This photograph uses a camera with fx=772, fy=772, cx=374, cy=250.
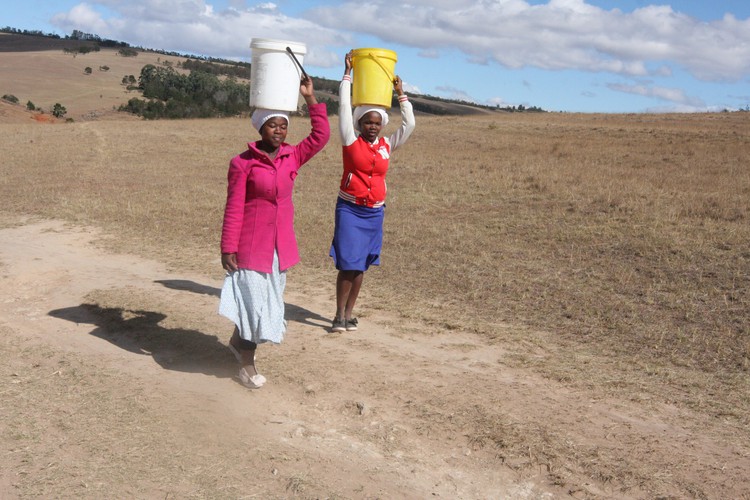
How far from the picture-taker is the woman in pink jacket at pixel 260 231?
4.83 metres

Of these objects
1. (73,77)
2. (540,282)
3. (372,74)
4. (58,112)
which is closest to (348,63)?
(372,74)

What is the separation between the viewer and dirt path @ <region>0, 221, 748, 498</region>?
3969 mm

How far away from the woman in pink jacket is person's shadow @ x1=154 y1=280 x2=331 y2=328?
165 centimetres

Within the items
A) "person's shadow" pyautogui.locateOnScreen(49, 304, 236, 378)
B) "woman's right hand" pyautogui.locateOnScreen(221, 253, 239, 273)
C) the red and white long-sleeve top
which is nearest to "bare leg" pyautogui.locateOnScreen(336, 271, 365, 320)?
the red and white long-sleeve top

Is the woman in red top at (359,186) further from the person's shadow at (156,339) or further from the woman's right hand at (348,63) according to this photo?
the person's shadow at (156,339)

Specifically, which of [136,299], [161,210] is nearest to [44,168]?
[161,210]

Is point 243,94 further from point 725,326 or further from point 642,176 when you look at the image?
point 725,326

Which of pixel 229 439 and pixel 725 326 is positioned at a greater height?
pixel 725 326

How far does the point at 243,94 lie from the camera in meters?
53.0

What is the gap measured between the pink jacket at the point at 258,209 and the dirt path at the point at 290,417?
93 centimetres

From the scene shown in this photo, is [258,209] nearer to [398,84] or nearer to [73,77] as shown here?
[398,84]

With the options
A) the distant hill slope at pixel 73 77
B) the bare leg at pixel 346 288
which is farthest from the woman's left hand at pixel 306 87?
the distant hill slope at pixel 73 77

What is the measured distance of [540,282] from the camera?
8102mm

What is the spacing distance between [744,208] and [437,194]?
5.13 m
